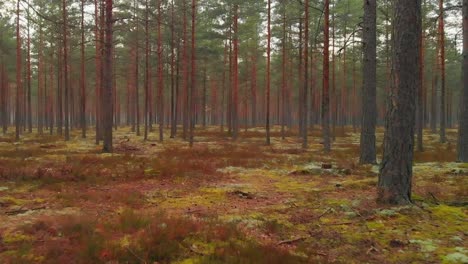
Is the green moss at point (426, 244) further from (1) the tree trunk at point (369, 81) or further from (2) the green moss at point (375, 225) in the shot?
(1) the tree trunk at point (369, 81)

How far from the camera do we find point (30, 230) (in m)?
5.28

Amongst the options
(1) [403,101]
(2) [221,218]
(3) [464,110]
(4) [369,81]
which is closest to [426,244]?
(1) [403,101]

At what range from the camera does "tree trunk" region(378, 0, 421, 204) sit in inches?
252

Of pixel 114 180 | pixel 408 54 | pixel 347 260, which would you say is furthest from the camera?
pixel 114 180

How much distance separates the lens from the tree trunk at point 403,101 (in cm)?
641

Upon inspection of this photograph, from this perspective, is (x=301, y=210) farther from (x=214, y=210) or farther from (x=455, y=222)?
(x=455, y=222)

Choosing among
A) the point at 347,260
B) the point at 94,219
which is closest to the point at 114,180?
the point at 94,219

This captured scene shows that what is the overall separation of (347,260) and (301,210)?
2530mm

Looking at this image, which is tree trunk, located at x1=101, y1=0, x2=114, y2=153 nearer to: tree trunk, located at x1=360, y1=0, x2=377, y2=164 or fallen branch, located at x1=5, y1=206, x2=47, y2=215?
fallen branch, located at x1=5, y1=206, x2=47, y2=215

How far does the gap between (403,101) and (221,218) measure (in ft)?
14.0

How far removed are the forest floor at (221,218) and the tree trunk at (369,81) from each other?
2.30m

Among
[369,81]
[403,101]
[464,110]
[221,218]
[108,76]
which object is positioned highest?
[108,76]

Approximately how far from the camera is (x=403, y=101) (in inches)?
255

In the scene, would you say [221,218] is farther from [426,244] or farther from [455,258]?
[455,258]
